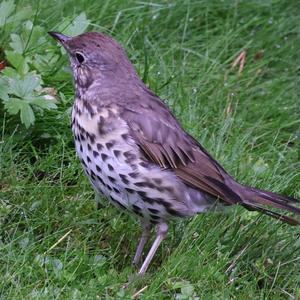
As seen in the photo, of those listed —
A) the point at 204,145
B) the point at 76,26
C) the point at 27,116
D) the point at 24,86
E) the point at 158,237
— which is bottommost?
the point at 204,145

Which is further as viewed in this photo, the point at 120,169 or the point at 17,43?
the point at 17,43

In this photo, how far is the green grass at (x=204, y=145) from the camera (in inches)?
194

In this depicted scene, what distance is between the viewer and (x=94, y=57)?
5156 mm

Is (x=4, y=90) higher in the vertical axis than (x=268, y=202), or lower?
higher

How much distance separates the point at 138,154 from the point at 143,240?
0.54 m

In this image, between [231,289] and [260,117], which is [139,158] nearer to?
[231,289]

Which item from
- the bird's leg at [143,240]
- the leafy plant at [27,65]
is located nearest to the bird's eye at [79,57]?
the leafy plant at [27,65]

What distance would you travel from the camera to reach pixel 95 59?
5.16 metres

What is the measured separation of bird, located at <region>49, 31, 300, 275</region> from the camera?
16.0ft

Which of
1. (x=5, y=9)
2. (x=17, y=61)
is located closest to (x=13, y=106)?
(x=17, y=61)

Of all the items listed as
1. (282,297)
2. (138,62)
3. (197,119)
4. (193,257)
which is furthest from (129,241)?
(138,62)

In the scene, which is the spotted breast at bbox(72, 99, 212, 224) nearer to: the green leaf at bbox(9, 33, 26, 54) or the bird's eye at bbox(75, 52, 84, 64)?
the bird's eye at bbox(75, 52, 84, 64)

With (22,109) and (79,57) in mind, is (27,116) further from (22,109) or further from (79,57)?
(79,57)

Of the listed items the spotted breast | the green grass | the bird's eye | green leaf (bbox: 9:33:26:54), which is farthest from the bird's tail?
green leaf (bbox: 9:33:26:54)
